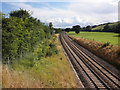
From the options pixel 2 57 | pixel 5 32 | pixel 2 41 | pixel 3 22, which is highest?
pixel 3 22

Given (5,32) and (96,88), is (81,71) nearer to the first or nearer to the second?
(96,88)

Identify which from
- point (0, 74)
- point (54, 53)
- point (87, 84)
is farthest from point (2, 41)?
point (54, 53)

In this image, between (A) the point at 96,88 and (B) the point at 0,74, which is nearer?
(B) the point at 0,74

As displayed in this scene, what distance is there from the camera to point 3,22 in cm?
1135

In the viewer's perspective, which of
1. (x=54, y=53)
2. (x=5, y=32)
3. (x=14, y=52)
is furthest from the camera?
(x=54, y=53)

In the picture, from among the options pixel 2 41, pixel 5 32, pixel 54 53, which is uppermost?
pixel 5 32

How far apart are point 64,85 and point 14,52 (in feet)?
18.3

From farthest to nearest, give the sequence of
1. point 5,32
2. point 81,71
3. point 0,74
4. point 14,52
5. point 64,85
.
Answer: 1. point 81,71
2. point 64,85
3. point 14,52
4. point 5,32
5. point 0,74

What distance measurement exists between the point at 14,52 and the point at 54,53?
52.1 feet

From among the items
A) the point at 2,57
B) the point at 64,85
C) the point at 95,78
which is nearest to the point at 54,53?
the point at 95,78

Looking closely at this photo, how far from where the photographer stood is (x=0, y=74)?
376 inches

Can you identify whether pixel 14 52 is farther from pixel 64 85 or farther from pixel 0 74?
pixel 64 85

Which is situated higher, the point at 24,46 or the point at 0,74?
the point at 24,46

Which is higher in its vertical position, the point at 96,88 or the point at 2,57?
the point at 2,57
